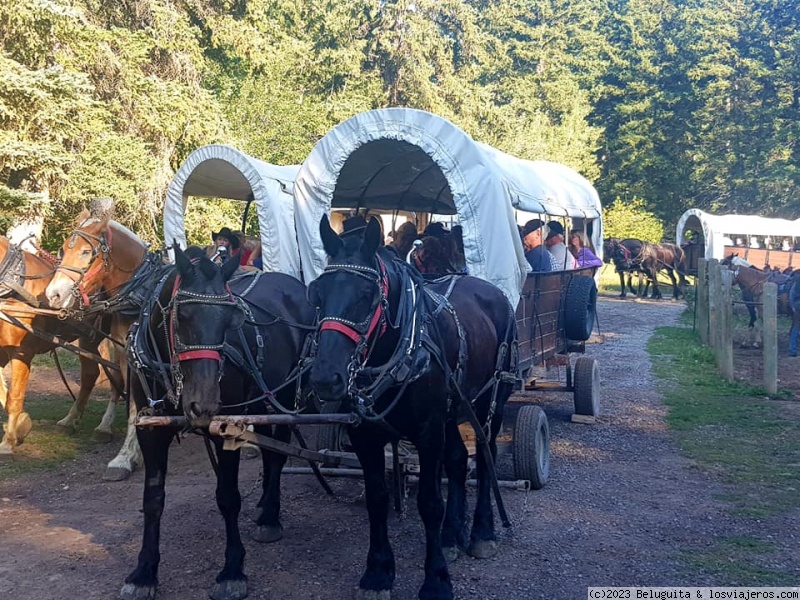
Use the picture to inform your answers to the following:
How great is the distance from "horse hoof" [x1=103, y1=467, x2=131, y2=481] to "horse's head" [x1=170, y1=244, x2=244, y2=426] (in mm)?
3217

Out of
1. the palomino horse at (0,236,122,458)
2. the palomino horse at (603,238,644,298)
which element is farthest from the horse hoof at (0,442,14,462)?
the palomino horse at (603,238,644,298)

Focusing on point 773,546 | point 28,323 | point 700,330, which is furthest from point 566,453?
point 700,330

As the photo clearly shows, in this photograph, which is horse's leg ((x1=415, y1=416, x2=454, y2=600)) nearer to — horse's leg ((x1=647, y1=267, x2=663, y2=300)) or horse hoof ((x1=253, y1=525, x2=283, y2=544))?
horse hoof ((x1=253, y1=525, x2=283, y2=544))

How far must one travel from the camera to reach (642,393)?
1135 cm

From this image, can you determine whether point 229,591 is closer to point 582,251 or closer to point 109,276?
point 109,276

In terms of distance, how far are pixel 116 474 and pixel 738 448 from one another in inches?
241

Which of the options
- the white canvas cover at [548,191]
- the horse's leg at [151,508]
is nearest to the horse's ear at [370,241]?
the horse's leg at [151,508]

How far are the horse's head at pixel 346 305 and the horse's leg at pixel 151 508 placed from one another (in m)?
1.33

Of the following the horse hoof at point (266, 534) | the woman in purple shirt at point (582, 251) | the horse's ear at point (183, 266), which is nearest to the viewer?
the horse's ear at point (183, 266)

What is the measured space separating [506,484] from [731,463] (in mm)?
2578

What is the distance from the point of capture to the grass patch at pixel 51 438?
7.64 metres

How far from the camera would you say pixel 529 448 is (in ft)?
21.9

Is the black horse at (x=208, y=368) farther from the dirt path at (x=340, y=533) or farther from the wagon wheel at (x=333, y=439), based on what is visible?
the wagon wheel at (x=333, y=439)

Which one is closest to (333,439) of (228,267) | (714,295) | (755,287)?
(228,267)
